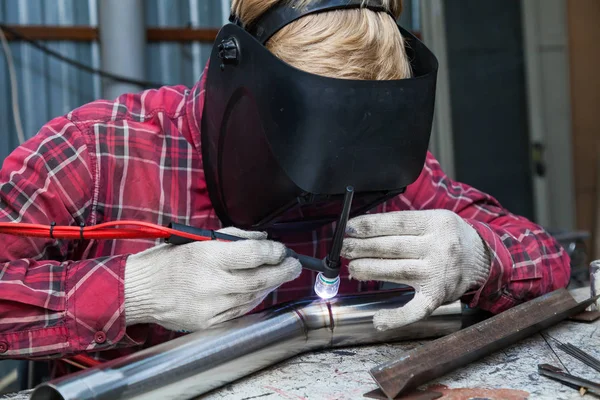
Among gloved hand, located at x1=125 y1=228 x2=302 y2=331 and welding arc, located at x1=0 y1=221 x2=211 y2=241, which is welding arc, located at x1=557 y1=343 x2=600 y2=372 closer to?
gloved hand, located at x1=125 y1=228 x2=302 y2=331

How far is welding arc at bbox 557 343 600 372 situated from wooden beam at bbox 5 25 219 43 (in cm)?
274

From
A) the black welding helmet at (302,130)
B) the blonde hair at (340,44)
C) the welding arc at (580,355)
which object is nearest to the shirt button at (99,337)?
the black welding helmet at (302,130)

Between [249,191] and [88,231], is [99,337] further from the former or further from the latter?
[249,191]

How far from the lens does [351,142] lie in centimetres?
108

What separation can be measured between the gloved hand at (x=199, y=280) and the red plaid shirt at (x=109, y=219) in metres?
0.04

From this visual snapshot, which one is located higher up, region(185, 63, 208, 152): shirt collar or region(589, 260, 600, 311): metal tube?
region(185, 63, 208, 152): shirt collar

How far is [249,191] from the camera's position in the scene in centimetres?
120

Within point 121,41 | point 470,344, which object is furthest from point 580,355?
point 121,41

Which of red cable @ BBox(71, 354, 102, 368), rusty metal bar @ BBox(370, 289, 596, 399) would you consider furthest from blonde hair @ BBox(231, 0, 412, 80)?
red cable @ BBox(71, 354, 102, 368)

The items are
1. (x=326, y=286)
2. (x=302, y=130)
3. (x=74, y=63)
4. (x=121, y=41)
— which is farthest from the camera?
(x=74, y=63)

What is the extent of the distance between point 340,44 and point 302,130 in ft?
0.61

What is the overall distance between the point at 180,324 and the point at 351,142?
1.43ft

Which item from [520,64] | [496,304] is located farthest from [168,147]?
[520,64]

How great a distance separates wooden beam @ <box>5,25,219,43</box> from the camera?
3619 mm
